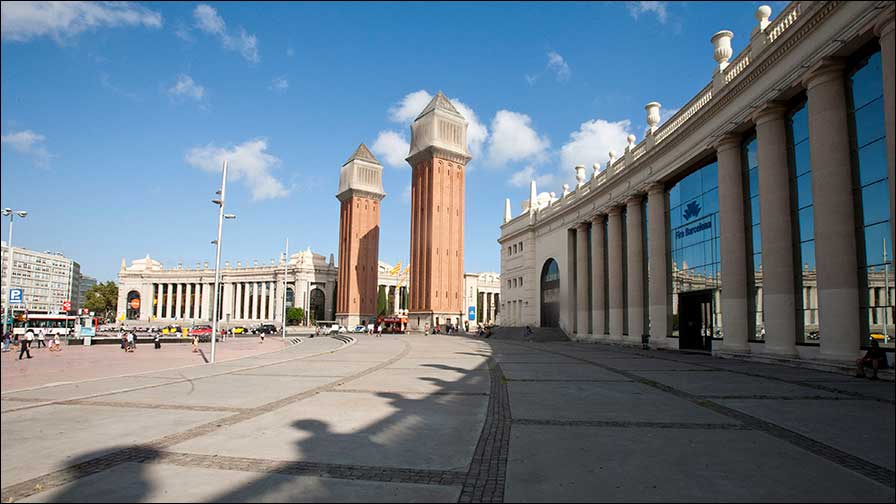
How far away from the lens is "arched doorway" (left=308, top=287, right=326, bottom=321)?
133m

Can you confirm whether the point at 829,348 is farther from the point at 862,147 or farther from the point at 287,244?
the point at 287,244

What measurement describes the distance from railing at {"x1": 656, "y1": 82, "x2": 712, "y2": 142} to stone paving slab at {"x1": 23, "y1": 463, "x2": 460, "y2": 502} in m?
28.0

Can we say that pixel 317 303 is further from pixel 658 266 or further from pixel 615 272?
pixel 658 266

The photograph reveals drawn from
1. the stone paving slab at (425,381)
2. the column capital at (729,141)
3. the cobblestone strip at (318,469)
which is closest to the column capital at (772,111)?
the column capital at (729,141)

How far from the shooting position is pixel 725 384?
15.3 meters

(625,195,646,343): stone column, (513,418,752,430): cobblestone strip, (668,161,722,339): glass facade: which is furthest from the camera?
(625,195,646,343): stone column

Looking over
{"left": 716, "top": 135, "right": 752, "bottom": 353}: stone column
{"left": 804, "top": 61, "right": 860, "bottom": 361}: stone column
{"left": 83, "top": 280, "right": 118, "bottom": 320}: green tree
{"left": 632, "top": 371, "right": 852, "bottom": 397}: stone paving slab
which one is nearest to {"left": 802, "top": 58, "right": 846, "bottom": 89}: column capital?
{"left": 804, "top": 61, "right": 860, "bottom": 361}: stone column

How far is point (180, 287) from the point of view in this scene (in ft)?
465

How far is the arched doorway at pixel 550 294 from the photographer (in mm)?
54781

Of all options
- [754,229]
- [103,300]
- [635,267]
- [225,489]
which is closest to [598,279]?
[635,267]

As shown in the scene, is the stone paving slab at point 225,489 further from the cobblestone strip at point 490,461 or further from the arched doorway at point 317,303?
the arched doorway at point 317,303

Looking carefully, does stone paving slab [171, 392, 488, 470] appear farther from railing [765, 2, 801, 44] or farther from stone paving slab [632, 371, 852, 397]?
railing [765, 2, 801, 44]

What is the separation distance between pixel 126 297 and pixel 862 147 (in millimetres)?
160731

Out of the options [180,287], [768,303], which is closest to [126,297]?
[180,287]
